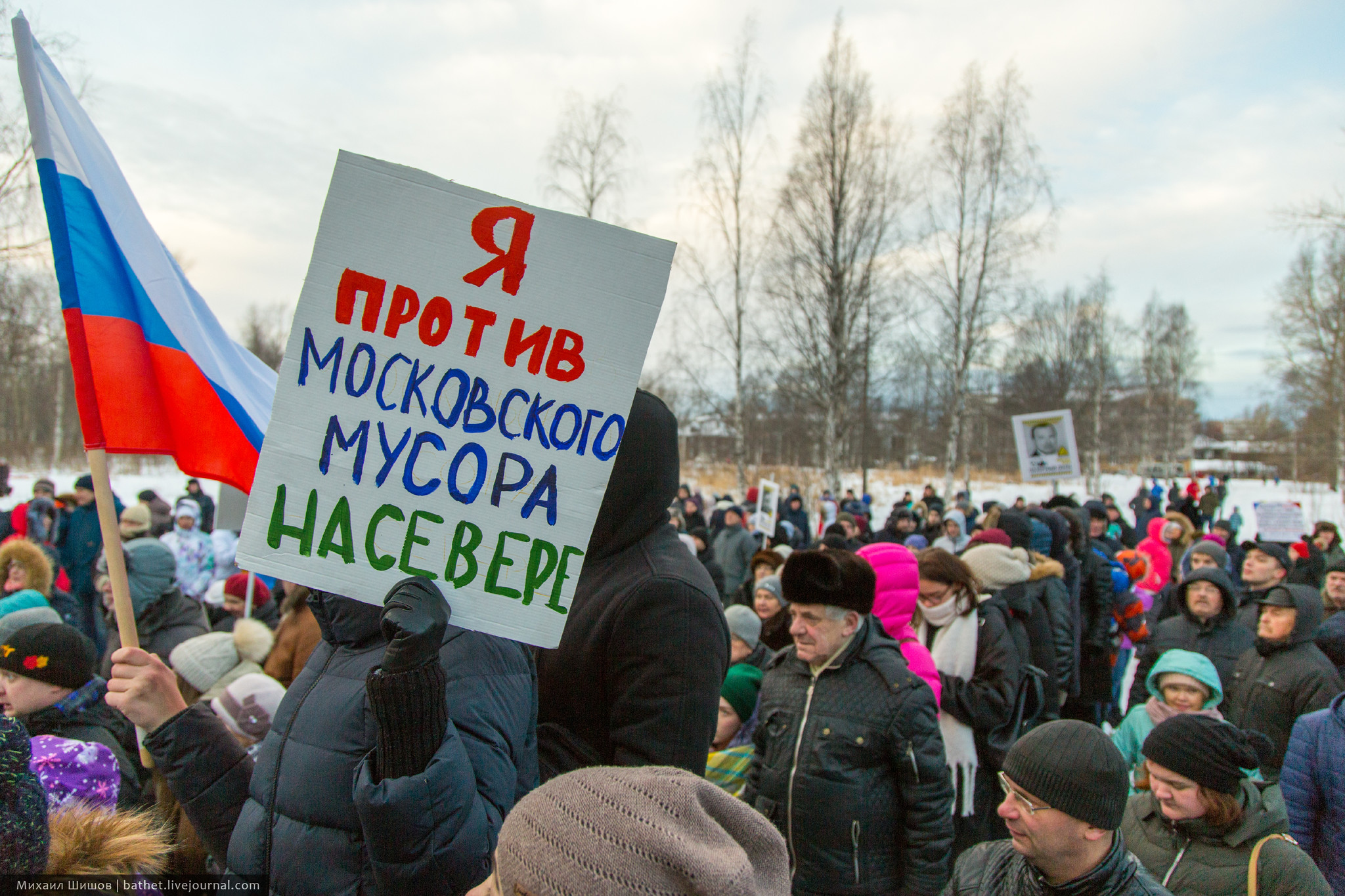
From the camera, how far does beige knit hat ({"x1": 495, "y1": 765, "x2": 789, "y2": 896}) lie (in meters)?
0.94

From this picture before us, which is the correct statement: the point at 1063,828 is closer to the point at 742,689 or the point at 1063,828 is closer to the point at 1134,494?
the point at 742,689

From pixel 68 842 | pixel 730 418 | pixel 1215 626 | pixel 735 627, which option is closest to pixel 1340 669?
pixel 1215 626

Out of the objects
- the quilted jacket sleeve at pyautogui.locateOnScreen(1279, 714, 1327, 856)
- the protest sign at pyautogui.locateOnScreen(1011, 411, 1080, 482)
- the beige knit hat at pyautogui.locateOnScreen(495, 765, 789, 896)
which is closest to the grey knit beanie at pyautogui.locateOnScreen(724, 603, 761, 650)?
the quilted jacket sleeve at pyautogui.locateOnScreen(1279, 714, 1327, 856)

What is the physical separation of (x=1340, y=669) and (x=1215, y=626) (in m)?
0.56

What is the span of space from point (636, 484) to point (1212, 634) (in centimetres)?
412

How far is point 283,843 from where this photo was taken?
148 cm

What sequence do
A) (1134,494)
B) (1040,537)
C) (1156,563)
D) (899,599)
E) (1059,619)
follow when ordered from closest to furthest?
1. (899,599)
2. (1059,619)
3. (1040,537)
4. (1156,563)
5. (1134,494)

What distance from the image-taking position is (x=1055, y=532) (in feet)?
19.1

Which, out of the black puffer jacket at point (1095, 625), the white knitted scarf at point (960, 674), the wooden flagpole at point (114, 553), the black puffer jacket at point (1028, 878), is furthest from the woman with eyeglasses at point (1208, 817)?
the black puffer jacket at point (1095, 625)

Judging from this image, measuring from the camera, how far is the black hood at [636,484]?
6.75 ft

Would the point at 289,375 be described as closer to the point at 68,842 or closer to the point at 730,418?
the point at 68,842

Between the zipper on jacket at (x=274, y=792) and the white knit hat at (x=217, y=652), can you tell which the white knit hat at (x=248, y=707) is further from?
the zipper on jacket at (x=274, y=792)

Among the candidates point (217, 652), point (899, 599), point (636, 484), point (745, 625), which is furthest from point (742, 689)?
point (217, 652)

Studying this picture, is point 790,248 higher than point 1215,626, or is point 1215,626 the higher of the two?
point 790,248
